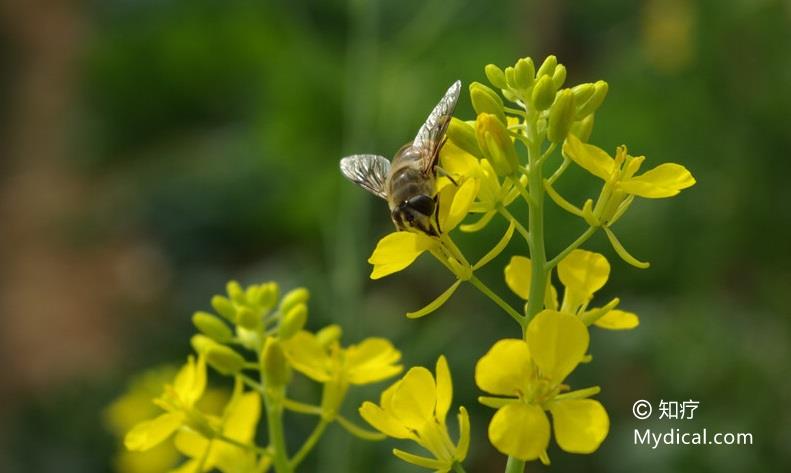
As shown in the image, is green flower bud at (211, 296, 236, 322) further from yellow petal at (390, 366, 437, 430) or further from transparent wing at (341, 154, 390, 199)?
yellow petal at (390, 366, 437, 430)

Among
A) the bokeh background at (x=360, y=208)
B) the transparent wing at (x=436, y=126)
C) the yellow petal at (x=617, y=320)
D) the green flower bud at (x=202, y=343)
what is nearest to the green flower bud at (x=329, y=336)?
the green flower bud at (x=202, y=343)

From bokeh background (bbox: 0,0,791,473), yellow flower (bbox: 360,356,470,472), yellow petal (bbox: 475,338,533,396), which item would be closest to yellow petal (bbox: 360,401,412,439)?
yellow flower (bbox: 360,356,470,472)

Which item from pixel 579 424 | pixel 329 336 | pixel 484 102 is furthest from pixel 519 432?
pixel 329 336

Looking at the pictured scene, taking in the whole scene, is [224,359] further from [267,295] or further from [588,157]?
[588,157]

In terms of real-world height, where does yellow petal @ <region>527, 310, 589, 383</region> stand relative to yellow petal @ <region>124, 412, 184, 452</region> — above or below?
above

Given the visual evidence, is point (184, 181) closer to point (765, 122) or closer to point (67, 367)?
point (67, 367)

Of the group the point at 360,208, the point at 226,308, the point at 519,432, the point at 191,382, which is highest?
the point at 360,208

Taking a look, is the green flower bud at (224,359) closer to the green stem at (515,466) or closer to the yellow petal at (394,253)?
the yellow petal at (394,253)
